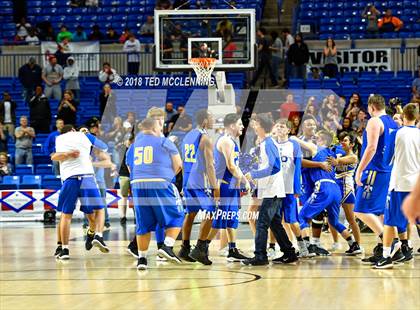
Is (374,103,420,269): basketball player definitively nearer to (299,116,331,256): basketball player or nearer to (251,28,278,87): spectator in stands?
(299,116,331,256): basketball player

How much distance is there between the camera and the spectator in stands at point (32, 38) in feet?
84.2

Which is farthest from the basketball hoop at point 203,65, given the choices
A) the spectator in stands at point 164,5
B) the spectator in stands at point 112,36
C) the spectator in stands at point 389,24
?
the spectator in stands at point 112,36

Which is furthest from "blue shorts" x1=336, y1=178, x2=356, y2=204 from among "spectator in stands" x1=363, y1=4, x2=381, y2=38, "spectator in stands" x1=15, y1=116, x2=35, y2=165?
"spectator in stands" x1=363, y1=4, x2=381, y2=38

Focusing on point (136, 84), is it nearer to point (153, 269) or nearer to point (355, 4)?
point (355, 4)

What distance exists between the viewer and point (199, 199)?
1188 cm

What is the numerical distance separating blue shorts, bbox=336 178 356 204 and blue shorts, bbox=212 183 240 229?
6.45 feet

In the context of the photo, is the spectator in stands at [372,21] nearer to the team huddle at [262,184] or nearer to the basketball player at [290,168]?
the team huddle at [262,184]

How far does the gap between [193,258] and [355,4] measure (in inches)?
602

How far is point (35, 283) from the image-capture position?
10.1 metres

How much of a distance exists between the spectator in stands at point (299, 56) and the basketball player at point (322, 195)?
34.0ft

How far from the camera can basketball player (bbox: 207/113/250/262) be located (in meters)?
11.8

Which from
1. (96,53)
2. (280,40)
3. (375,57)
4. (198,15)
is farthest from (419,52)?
(96,53)

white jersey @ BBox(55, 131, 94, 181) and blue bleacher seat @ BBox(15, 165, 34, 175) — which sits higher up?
white jersey @ BBox(55, 131, 94, 181)

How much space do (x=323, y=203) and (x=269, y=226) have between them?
1.31 metres
